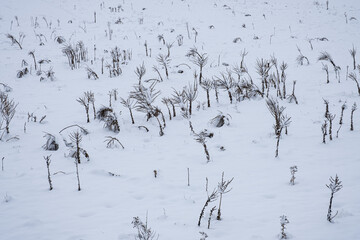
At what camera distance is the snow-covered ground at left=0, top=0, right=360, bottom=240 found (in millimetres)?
3275

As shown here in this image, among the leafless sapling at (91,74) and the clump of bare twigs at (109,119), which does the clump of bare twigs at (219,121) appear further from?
the leafless sapling at (91,74)

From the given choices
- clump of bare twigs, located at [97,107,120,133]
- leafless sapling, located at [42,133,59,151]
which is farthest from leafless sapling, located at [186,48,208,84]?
leafless sapling, located at [42,133,59,151]

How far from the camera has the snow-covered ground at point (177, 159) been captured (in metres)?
3.28

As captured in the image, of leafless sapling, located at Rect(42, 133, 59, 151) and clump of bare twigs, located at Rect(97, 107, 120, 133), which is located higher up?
clump of bare twigs, located at Rect(97, 107, 120, 133)

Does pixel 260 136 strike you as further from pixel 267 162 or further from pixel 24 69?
pixel 24 69

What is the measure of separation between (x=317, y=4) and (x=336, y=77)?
13.6 m

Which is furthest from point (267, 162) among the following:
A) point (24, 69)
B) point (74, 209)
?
point (24, 69)

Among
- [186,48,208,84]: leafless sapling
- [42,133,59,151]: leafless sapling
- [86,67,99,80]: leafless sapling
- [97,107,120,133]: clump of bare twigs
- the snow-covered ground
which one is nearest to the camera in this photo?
the snow-covered ground

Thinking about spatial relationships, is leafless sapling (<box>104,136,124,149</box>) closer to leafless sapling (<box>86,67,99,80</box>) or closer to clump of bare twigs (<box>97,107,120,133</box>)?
clump of bare twigs (<box>97,107,120,133</box>)

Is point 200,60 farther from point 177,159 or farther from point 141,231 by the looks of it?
point 141,231

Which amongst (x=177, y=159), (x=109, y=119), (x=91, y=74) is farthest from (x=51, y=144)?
(x=91, y=74)

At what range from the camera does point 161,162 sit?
15.8ft

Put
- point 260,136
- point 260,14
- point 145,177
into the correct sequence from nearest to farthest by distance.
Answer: point 145,177 < point 260,136 < point 260,14

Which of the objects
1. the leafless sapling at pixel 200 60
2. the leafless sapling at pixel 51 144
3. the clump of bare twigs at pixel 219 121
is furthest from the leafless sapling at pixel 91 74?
the clump of bare twigs at pixel 219 121
